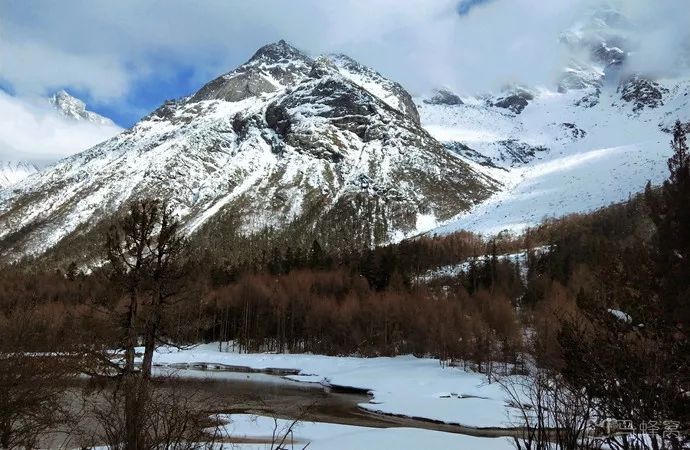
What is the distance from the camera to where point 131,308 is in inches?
913

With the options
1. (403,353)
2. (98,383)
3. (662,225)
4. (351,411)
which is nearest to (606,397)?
(662,225)

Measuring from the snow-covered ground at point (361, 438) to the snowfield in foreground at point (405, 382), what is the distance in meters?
2.91

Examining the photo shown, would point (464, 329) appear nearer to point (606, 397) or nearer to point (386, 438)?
point (386, 438)

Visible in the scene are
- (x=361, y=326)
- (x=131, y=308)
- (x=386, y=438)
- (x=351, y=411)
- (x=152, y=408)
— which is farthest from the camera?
(x=361, y=326)

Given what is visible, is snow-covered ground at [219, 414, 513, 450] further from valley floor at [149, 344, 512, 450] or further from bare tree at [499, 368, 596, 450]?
bare tree at [499, 368, 596, 450]

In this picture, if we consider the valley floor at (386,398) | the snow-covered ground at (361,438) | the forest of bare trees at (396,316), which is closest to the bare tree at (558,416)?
the forest of bare trees at (396,316)

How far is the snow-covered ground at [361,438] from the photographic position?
2308 centimetres

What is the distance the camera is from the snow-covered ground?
23078 millimetres

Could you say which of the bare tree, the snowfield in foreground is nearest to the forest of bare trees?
the bare tree

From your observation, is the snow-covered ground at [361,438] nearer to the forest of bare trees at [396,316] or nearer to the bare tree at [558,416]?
the forest of bare trees at [396,316]

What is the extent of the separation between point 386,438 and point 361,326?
63415 millimetres

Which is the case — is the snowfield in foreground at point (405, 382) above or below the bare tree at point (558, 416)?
below

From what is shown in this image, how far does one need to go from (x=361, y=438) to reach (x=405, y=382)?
29915 millimetres

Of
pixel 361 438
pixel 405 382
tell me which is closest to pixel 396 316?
pixel 405 382
